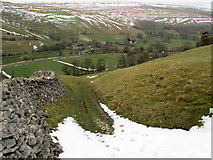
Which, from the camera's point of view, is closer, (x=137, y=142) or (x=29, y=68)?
(x=137, y=142)

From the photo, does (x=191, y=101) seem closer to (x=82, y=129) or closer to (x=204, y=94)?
(x=204, y=94)

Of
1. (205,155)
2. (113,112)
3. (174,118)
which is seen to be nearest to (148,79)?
(113,112)

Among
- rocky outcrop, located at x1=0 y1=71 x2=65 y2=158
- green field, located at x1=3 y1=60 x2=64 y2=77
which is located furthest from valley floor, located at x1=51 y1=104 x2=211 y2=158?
green field, located at x1=3 y1=60 x2=64 y2=77

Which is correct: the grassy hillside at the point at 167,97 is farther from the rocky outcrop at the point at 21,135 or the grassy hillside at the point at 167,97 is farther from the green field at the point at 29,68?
the green field at the point at 29,68

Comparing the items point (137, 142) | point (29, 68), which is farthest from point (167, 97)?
point (29, 68)

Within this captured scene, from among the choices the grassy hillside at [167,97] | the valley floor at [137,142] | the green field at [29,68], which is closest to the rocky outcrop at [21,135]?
the valley floor at [137,142]

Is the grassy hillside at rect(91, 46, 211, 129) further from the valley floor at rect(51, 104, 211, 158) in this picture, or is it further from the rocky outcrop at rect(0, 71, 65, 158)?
the rocky outcrop at rect(0, 71, 65, 158)

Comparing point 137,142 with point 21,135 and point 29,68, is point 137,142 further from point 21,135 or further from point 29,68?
point 29,68
